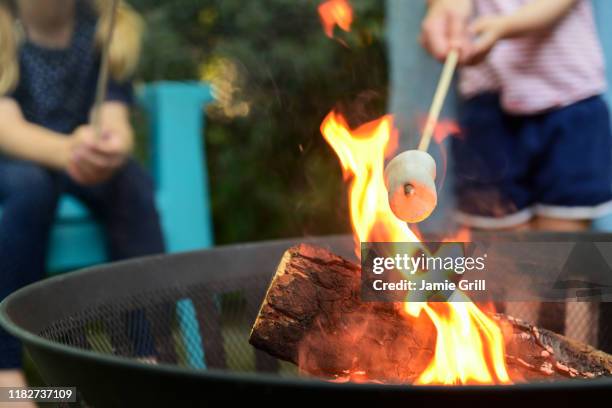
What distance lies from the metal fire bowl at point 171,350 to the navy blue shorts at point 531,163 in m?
0.40

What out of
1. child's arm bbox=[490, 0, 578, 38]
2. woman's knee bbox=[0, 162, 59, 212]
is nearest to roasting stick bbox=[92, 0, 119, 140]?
woman's knee bbox=[0, 162, 59, 212]

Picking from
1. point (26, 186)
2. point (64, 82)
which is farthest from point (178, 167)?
point (26, 186)

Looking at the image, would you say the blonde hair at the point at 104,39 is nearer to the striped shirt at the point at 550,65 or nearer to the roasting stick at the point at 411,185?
the striped shirt at the point at 550,65

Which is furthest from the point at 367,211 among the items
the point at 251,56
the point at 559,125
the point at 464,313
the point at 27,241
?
the point at 251,56

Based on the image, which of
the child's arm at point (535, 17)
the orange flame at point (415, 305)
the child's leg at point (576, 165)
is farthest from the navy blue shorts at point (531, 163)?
the orange flame at point (415, 305)

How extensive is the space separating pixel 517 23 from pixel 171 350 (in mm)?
938

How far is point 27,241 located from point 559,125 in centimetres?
117

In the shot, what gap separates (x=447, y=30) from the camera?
5.03 ft

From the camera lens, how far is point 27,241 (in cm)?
170

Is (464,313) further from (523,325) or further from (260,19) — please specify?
(260,19)

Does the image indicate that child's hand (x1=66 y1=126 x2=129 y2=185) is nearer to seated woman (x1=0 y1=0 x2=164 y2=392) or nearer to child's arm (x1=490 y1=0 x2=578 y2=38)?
seated woman (x1=0 y1=0 x2=164 y2=392)

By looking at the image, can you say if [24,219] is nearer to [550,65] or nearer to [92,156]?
[92,156]

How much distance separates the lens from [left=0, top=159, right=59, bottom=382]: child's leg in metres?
1.66

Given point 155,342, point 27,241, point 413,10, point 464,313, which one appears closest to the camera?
point 464,313
